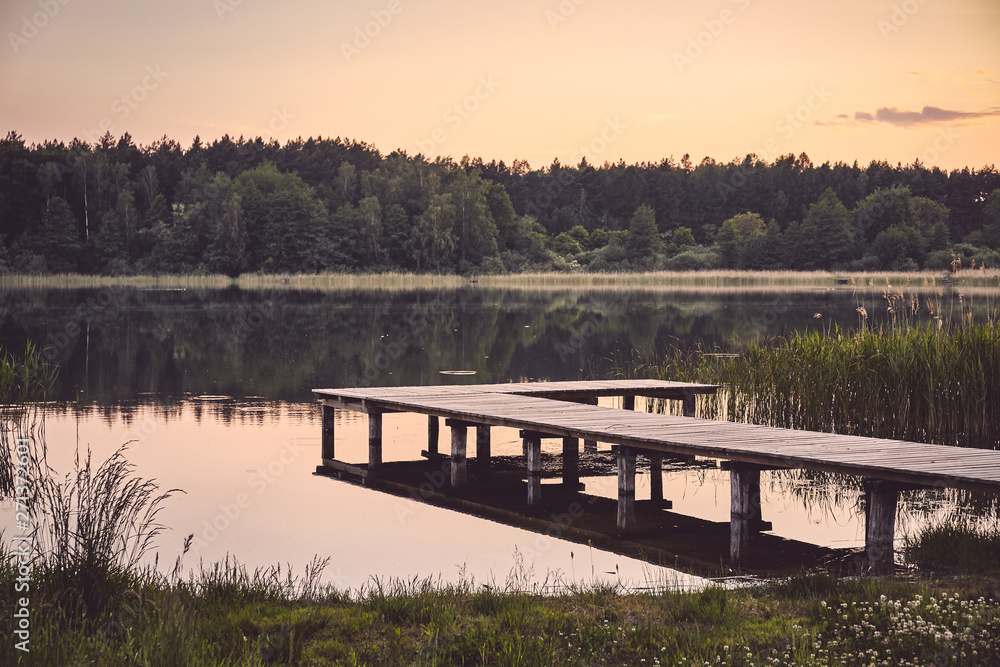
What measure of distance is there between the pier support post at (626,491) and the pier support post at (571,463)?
1585 mm

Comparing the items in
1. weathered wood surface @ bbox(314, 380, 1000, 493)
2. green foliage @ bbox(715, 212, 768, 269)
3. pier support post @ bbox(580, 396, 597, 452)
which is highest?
green foliage @ bbox(715, 212, 768, 269)

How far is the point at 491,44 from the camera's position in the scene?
26625 mm

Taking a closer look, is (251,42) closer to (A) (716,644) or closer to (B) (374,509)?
(B) (374,509)

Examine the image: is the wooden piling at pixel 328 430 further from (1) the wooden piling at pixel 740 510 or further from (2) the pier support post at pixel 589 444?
(1) the wooden piling at pixel 740 510

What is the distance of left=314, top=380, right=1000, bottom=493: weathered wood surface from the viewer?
707 cm

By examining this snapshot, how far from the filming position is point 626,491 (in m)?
8.74

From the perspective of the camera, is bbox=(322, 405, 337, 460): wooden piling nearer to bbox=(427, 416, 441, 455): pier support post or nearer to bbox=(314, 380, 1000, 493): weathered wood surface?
bbox=(314, 380, 1000, 493): weathered wood surface

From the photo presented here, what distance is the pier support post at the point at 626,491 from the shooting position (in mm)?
8633

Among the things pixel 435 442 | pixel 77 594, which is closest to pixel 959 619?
pixel 77 594

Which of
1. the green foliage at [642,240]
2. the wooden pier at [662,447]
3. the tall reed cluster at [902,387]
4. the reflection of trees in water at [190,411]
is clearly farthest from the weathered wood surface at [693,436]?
the green foliage at [642,240]

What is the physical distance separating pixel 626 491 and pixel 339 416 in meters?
7.09

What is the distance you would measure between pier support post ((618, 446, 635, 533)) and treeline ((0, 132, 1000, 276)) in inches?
2383

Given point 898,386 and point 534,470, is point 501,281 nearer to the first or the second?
point 898,386

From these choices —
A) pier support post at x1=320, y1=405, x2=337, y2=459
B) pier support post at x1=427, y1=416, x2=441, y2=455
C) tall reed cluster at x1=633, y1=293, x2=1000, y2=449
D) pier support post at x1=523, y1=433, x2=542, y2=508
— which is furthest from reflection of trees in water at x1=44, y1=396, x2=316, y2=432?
tall reed cluster at x1=633, y1=293, x2=1000, y2=449
